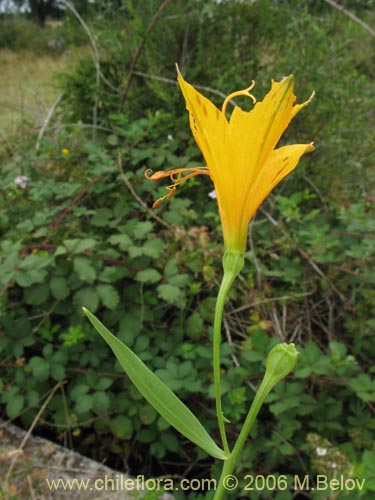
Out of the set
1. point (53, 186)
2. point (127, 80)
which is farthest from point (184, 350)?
point (127, 80)

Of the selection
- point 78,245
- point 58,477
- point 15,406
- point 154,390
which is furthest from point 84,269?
point 154,390

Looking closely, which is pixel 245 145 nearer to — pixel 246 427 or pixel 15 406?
pixel 246 427

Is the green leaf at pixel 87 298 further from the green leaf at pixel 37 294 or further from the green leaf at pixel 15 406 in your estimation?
the green leaf at pixel 15 406

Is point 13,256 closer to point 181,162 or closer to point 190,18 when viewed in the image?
point 181,162

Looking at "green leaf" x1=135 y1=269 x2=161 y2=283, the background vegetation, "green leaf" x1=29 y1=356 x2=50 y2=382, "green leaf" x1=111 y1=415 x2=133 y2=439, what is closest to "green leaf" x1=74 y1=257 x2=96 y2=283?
the background vegetation

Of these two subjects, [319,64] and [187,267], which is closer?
[187,267]

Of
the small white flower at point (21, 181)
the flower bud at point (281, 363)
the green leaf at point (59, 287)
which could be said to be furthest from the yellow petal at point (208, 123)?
the small white flower at point (21, 181)
